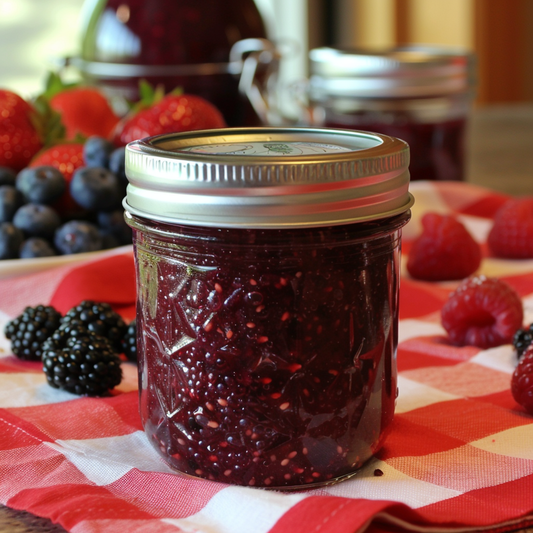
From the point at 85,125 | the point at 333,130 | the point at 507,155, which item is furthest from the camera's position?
the point at 507,155

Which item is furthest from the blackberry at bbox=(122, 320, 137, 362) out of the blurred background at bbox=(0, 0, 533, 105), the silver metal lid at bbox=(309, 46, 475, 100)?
the blurred background at bbox=(0, 0, 533, 105)

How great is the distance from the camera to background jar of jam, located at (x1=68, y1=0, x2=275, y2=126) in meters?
1.42

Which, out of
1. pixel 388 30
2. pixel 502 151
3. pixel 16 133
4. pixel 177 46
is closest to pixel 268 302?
pixel 16 133

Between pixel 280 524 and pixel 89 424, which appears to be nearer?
pixel 280 524

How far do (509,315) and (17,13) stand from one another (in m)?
2.00

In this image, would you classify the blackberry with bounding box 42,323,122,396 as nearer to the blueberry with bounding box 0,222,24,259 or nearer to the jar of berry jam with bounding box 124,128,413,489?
the jar of berry jam with bounding box 124,128,413,489

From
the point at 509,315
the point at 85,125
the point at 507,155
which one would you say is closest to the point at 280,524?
the point at 509,315

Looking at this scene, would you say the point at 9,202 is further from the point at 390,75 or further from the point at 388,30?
the point at 388,30

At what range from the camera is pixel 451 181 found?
1.38 metres

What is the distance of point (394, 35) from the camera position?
3174mm

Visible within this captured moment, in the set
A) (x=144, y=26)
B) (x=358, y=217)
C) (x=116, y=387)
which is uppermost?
(x=144, y=26)

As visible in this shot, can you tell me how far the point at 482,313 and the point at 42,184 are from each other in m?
0.56

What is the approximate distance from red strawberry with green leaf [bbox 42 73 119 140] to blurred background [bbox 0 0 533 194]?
43.9 inches

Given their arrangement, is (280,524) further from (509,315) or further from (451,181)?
(451,181)
